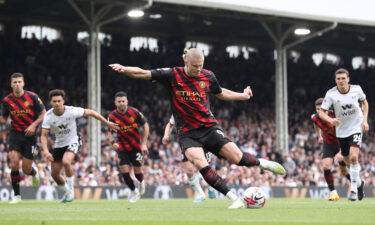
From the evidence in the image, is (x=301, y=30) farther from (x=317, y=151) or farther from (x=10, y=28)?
(x=10, y=28)

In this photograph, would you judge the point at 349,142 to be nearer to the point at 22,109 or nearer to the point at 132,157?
the point at 132,157

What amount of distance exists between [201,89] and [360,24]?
2513cm

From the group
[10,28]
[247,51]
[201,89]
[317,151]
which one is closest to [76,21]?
[10,28]

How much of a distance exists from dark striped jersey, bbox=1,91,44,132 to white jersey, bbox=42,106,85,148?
0.48 meters

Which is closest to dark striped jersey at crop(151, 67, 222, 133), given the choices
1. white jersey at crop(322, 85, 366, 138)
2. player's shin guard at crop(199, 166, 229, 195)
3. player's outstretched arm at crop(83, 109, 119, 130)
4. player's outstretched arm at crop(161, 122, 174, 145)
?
player's shin guard at crop(199, 166, 229, 195)

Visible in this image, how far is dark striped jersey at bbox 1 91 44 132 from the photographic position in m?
15.4

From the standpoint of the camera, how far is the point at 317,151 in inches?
1388

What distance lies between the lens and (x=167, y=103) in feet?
115

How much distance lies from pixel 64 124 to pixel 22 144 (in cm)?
114

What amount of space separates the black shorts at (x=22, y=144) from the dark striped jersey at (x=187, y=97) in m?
5.31

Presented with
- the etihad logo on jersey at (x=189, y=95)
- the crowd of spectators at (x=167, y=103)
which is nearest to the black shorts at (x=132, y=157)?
the etihad logo on jersey at (x=189, y=95)

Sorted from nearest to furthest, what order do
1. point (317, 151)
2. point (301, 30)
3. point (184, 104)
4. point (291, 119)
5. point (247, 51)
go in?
point (184, 104)
point (301, 30)
point (317, 151)
point (291, 119)
point (247, 51)

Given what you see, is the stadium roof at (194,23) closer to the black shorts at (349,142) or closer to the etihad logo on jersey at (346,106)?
the black shorts at (349,142)

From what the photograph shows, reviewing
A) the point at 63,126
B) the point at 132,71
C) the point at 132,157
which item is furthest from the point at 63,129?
the point at 132,71
